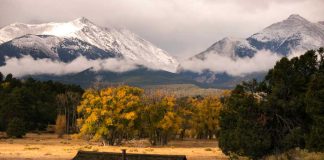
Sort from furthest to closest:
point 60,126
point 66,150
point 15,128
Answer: point 60,126 → point 15,128 → point 66,150

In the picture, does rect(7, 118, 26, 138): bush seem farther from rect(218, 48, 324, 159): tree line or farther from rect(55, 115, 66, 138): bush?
rect(218, 48, 324, 159): tree line

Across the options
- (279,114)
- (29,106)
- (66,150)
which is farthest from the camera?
(29,106)

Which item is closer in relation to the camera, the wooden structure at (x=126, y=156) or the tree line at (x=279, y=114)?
the wooden structure at (x=126, y=156)

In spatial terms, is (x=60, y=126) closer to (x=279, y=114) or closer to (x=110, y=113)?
(x=110, y=113)

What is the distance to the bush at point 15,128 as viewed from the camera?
4008 inches

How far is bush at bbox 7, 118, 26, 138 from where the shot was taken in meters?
102

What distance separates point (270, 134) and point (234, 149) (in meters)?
4.30

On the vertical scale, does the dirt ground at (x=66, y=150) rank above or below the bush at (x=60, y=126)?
below

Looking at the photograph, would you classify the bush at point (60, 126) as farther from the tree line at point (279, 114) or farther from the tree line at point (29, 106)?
the tree line at point (279, 114)

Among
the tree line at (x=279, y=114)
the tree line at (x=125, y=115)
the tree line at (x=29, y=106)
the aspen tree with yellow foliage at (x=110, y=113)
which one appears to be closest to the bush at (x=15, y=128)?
the tree line at (x=29, y=106)

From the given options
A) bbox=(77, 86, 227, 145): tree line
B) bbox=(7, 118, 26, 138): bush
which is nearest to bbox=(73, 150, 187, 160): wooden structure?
bbox=(77, 86, 227, 145): tree line

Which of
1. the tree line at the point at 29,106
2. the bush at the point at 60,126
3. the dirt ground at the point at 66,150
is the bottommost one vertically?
the dirt ground at the point at 66,150

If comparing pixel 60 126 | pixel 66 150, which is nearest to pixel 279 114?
pixel 66 150

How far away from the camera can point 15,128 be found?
335 ft
